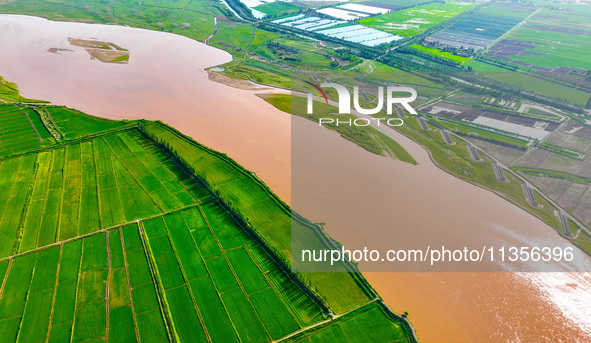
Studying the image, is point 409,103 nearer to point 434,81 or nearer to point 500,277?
point 434,81

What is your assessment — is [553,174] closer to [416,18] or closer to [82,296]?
[82,296]

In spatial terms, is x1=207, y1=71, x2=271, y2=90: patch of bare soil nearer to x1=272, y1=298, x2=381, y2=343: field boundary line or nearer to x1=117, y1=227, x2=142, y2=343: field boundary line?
x1=117, y1=227, x2=142, y2=343: field boundary line

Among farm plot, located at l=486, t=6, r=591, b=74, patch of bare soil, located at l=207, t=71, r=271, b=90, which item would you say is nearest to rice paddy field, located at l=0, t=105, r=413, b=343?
patch of bare soil, located at l=207, t=71, r=271, b=90

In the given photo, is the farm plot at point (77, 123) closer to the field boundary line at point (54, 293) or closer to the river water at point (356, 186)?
the river water at point (356, 186)

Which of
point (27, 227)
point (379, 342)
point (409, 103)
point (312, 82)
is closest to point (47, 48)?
point (312, 82)

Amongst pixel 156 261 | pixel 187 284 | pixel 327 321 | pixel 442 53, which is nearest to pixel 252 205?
pixel 156 261
